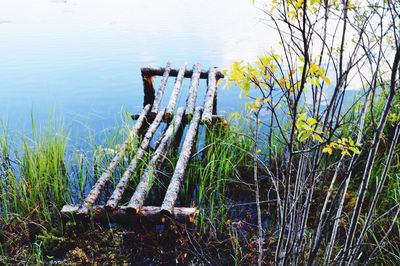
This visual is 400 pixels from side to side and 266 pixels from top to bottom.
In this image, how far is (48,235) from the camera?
3975mm

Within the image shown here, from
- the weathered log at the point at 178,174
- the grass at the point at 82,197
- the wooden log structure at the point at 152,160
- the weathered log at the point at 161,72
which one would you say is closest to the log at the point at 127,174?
the wooden log structure at the point at 152,160

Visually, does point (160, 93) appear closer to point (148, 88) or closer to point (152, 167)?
point (148, 88)

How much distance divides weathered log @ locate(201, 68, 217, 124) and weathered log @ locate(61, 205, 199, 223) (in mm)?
2375

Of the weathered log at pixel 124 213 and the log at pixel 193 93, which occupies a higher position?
the log at pixel 193 93

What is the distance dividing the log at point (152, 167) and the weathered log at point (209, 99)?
1.53ft

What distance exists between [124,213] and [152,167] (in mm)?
803

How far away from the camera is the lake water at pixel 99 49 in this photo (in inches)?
351

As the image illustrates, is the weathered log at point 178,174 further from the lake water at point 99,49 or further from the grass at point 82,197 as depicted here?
the lake water at point 99,49

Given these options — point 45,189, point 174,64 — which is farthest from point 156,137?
point 174,64

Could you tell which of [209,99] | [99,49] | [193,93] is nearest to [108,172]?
[209,99]

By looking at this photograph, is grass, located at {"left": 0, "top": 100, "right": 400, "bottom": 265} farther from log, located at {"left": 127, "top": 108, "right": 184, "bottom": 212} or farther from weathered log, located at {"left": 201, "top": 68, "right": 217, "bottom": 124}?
weathered log, located at {"left": 201, "top": 68, "right": 217, "bottom": 124}

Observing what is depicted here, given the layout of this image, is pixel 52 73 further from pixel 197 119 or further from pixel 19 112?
pixel 197 119

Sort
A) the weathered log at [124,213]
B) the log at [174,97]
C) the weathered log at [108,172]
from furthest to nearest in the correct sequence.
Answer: the log at [174,97]
the weathered log at [108,172]
the weathered log at [124,213]

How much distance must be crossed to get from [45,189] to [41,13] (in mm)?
14056
